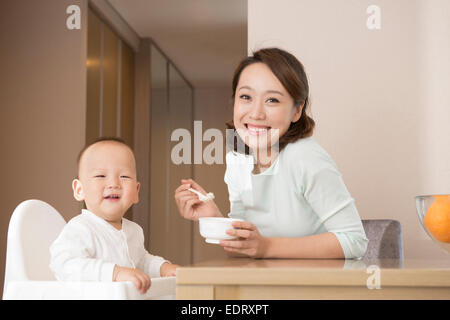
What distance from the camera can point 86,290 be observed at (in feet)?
2.63

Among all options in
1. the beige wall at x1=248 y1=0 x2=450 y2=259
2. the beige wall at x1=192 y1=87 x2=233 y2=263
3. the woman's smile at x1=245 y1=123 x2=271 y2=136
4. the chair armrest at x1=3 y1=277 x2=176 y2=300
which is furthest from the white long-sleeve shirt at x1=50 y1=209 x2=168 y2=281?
the beige wall at x1=192 y1=87 x2=233 y2=263

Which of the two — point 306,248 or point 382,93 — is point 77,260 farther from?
point 382,93

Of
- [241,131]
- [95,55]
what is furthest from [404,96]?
[95,55]

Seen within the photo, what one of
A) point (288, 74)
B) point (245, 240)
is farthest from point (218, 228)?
point (288, 74)

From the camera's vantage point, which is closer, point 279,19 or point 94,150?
point 94,150

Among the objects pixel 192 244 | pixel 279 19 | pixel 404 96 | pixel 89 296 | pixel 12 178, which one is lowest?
pixel 192 244

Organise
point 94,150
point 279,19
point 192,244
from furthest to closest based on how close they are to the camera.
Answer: point 192,244 → point 279,19 → point 94,150

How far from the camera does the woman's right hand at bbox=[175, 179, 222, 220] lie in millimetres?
1086

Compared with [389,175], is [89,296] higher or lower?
lower

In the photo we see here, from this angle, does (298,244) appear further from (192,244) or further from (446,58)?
(192,244)

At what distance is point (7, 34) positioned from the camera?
340cm

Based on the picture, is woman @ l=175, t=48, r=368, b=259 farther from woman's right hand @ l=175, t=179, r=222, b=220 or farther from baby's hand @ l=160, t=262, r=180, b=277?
baby's hand @ l=160, t=262, r=180, b=277

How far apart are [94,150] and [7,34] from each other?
2.69 metres

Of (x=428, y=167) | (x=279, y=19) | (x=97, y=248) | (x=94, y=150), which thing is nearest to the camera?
(x=97, y=248)
